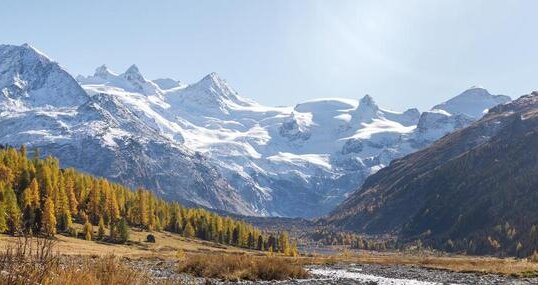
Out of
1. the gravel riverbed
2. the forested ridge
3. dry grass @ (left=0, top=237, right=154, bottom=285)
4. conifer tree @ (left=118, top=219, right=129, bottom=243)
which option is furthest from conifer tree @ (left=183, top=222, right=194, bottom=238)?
dry grass @ (left=0, top=237, right=154, bottom=285)

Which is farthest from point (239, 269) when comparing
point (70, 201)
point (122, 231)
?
point (70, 201)

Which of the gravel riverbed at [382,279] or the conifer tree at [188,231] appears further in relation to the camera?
the conifer tree at [188,231]

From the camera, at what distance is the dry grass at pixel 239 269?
147ft

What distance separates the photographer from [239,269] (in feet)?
150

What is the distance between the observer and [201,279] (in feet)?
143

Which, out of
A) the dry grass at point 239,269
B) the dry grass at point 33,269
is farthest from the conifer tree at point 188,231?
the dry grass at point 33,269

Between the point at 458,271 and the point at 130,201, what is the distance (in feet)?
495

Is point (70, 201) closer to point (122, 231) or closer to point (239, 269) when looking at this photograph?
point (122, 231)

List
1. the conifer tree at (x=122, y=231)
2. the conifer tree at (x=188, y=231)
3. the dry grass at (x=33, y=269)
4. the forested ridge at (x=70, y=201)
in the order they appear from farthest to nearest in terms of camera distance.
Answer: the conifer tree at (x=188, y=231)
the conifer tree at (x=122, y=231)
the forested ridge at (x=70, y=201)
the dry grass at (x=33, y=269)

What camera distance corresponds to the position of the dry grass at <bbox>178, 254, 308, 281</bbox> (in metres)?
44.9

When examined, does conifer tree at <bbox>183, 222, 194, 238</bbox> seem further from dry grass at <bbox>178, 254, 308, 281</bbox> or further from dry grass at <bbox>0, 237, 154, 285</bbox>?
dry grass at <bbox>0, 237, 154, 285</bbox>

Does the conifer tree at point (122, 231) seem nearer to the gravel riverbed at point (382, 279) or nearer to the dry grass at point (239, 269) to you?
the gravel riverbed at point (382, 279)

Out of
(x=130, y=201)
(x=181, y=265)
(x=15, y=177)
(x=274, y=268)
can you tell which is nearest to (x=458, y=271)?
(x=274, y=268)

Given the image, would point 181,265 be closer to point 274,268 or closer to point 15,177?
point 274,268
